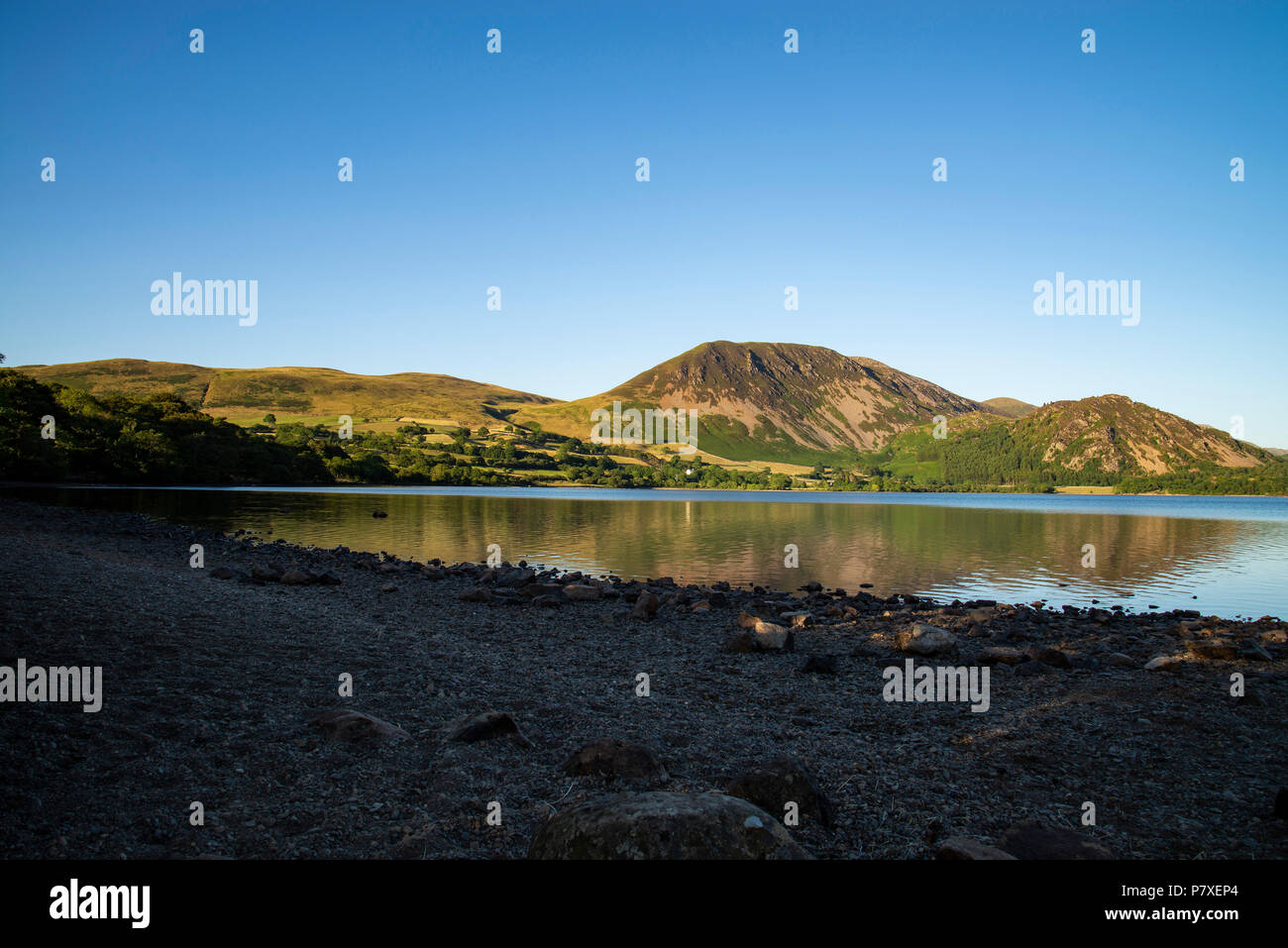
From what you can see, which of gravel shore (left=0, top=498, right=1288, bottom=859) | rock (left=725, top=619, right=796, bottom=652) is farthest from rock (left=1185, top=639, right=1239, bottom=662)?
rock (left=725, top=619, right=796, bottom=652)

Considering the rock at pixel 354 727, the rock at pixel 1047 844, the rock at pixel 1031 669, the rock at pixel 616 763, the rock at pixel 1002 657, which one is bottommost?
the rock at pixel 1031 669

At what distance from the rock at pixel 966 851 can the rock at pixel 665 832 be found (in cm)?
161

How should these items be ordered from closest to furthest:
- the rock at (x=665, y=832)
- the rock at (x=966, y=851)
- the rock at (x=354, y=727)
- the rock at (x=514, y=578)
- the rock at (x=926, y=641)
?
the rock at (x=665, y=832), the rock at (x=966, y=851), the rock at (x=354, y=727), the rock at (x=926, y=641), the rock at (x=514, y=578)

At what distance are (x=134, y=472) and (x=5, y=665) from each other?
138 meters

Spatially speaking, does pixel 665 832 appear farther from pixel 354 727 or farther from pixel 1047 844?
pixel 354 727

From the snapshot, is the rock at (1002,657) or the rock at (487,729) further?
the rock at (1002,657)

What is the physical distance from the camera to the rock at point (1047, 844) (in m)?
7.21

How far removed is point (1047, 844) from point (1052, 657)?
37.1 feet

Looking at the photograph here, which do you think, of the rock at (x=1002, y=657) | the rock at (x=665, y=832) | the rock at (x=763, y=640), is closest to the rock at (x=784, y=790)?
the rock at (x=665, y=832)

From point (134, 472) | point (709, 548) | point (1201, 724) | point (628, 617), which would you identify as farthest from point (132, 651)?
point (134, 472)

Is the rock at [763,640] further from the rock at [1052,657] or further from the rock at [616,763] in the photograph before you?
the rock at [616,763]

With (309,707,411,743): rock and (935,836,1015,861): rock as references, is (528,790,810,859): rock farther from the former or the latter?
(309,707,411,743): rock

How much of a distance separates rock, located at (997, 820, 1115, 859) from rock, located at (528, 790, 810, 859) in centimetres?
266

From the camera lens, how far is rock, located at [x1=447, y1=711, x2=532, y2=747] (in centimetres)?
1025
